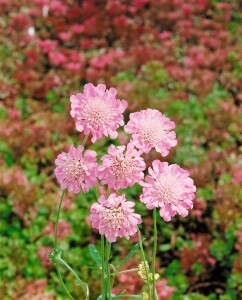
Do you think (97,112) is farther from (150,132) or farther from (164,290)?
(164,290)

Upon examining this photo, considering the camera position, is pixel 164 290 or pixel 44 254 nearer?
pixel 164 290

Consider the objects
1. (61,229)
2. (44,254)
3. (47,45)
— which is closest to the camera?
(44,254)

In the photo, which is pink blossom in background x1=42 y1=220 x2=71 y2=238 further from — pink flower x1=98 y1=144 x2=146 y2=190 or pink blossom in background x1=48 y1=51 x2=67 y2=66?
pink blossom in background x1=48 y1=51 x2=67 y2=66

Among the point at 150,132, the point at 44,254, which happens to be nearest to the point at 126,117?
the point at 44,254

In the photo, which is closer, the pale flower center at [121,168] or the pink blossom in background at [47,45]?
the pale flower center at [121,168]

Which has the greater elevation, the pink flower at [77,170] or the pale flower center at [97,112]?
the pale flower center at [97,112]

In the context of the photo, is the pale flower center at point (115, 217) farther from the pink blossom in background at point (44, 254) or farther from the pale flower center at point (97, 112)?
the pink blossom in background at point (44, 254)

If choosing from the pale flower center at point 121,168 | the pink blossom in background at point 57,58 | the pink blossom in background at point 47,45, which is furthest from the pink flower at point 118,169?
the pink blossom in background at point 47,45

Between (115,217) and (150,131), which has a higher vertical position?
(150,131)
